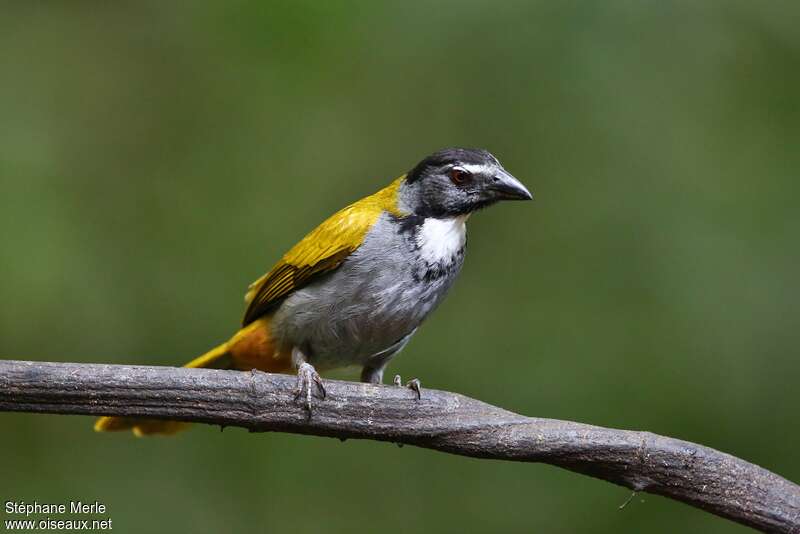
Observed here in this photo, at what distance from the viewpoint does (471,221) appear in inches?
252

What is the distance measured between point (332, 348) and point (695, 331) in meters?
2.12

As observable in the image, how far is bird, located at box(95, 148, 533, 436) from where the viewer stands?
475 centimetres

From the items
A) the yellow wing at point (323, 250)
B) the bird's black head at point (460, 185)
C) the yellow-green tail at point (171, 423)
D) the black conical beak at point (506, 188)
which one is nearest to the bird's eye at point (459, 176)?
the bird's black head at point (460, 185)

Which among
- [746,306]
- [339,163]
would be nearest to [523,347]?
[746,306]

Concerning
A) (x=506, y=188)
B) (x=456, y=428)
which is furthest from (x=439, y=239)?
(x=456, y=428)

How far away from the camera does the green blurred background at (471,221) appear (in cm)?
564

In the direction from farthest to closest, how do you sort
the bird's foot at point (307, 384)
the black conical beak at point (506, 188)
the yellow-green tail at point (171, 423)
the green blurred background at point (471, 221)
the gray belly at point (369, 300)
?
the green blurred background at point (471, 221), the yellow-green tail at point (171, 423), the black conical beak at point (506, 188), the gray belly at point (369, 300), the bird's foot at point (307, 384)

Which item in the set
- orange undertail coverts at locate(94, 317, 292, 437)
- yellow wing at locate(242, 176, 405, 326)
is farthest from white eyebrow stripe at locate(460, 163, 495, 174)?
orange undertail coverts at locate(94, 317, 292, 437)

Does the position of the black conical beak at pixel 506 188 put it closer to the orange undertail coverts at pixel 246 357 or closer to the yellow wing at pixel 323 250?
the yellow wing at pixel 323 250

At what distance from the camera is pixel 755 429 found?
5371 mm

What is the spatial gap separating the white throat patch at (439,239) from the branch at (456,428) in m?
1.14

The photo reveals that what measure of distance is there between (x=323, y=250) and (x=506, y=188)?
89cm

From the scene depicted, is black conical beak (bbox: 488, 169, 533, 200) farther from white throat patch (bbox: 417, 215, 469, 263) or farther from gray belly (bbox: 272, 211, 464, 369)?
gray belly (bbox: 272, 211, 464, 369)

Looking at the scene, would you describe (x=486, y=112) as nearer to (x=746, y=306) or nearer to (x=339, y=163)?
(x=339, y=163)
